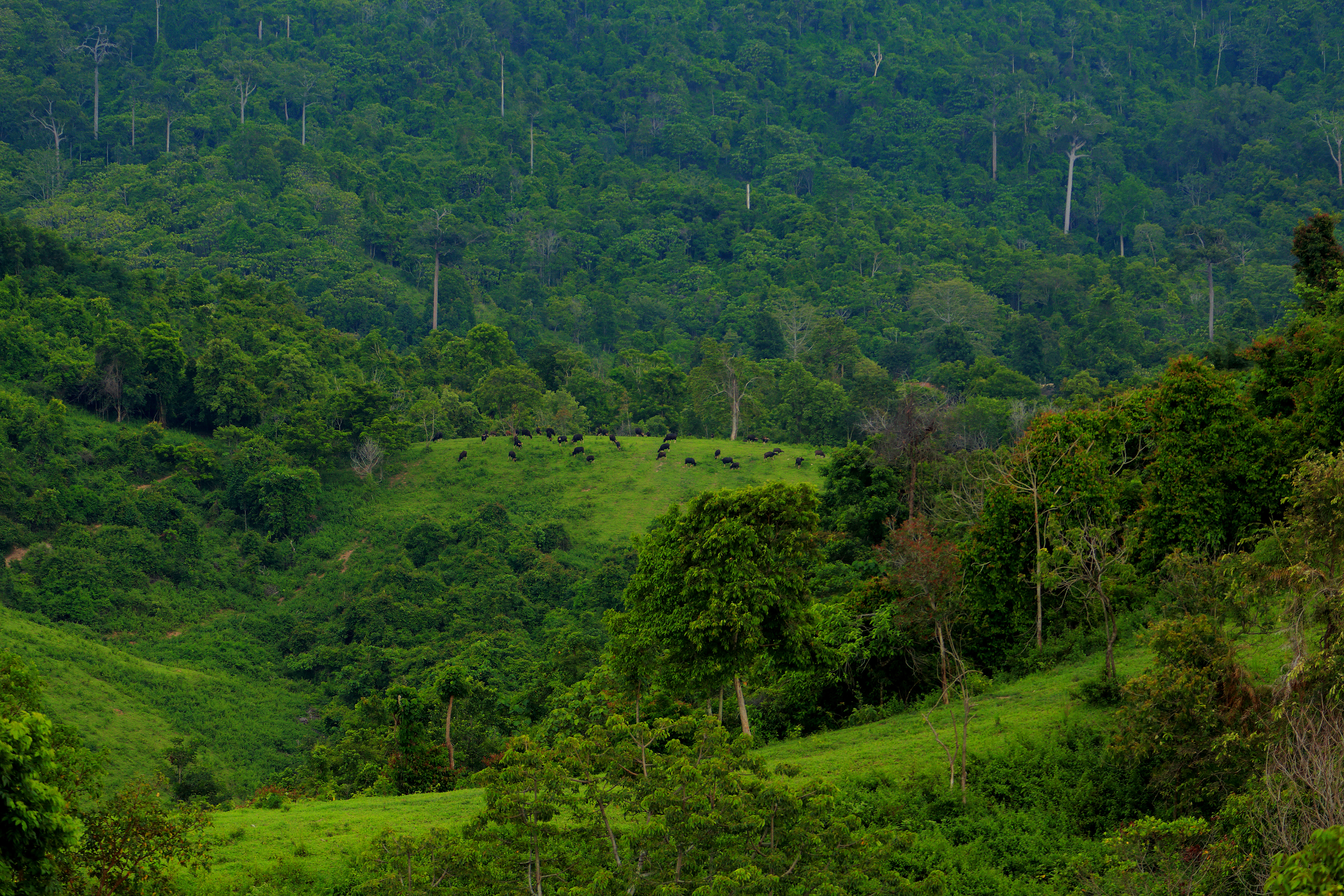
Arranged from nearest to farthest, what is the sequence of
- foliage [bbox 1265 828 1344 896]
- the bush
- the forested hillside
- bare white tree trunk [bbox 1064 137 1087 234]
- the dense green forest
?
foliage [bbox 1265 828 1344 896] < the dense green forest < the bush < the forested hillside < bare white tree trunk [bbox 1064 137 1087 234]

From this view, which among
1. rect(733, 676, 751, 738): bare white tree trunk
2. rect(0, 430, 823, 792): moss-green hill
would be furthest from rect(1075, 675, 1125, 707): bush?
rect(0, 430, 823, 792): moss-green hill

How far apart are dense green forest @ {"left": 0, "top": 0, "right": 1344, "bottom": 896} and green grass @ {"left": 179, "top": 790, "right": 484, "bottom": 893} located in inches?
12.4

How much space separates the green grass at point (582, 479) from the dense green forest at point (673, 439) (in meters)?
0.38

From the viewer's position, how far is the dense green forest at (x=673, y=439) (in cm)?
1606

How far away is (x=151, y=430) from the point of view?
60344 millimetres

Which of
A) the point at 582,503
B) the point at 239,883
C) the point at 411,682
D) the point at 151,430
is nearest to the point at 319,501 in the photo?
the point at 151,430

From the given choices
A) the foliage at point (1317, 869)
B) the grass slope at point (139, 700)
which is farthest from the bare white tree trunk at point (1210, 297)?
the foliage at point (1317, 869)

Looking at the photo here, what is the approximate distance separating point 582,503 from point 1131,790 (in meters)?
42.0

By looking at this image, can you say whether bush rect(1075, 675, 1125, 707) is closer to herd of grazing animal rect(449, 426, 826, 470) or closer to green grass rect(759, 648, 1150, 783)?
green grass rect(759, 648, 1150, 783)

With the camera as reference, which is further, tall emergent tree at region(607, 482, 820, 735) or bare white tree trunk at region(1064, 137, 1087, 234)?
bare white tree trunk at region(1064, 137, 1087, 234)

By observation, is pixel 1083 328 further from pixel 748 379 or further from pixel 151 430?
pixel 151 430

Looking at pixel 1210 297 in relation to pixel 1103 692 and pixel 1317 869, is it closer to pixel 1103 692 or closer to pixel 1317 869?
pixel 1103 692

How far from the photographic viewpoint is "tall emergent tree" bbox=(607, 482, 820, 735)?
22828 mm

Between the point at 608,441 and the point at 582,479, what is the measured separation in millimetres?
5231
